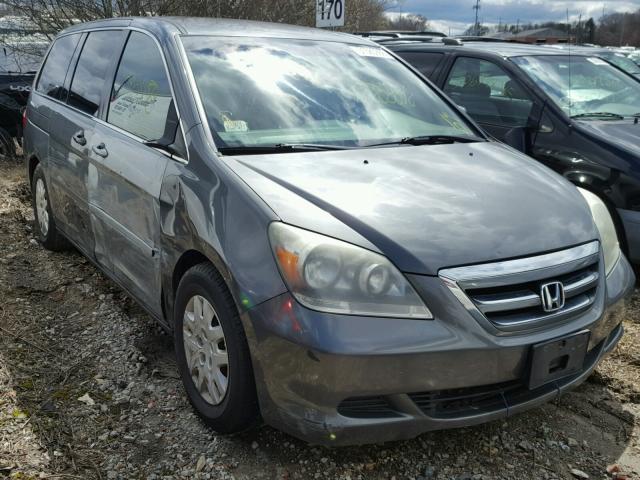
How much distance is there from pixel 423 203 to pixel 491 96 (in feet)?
11.2

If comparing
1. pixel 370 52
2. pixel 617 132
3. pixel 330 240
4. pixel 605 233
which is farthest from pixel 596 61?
pixel 330 240

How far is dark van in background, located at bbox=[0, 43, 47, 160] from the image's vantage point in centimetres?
876

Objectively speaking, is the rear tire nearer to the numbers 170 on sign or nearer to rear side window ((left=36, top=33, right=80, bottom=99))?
rear side window ((left=36, top=33, right=80, bottom=99))

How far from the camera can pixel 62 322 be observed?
385 cm

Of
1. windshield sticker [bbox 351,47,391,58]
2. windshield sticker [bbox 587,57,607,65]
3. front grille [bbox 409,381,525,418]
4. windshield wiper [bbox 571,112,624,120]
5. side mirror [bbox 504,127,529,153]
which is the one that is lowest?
front grille [bbox 409,381,525,418]

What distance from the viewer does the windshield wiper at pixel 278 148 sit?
2.71 meters

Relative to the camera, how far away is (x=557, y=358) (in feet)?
7.64

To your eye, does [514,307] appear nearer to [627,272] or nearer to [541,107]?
[627,272]

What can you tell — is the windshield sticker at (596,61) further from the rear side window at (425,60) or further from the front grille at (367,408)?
the front grille at (367,408)

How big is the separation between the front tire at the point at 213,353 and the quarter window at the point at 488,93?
3.53m

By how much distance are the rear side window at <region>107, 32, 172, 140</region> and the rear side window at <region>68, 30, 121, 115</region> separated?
231 mm

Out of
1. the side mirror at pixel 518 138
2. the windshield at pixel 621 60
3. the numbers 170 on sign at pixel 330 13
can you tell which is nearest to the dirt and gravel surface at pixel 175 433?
the side mirror at pixel 518 138

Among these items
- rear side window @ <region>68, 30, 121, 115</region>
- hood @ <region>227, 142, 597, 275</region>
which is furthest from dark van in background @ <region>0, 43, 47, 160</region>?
hood @ <region>227, 142, 597, 275</region>

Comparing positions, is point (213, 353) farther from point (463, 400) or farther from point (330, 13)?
Result: point (330, 13)
